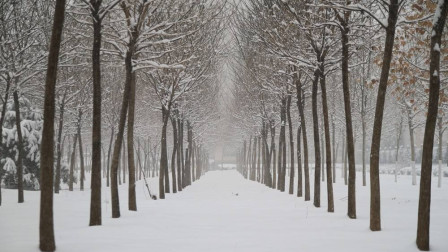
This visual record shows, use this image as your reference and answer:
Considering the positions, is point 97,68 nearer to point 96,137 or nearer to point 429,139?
point 96,137

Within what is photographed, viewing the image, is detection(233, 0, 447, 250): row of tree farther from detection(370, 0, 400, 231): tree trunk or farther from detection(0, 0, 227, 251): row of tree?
detection(0, 0, 227, 251): row of tree

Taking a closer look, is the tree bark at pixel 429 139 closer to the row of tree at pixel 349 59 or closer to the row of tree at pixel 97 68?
the row of tree at pixel 349 59

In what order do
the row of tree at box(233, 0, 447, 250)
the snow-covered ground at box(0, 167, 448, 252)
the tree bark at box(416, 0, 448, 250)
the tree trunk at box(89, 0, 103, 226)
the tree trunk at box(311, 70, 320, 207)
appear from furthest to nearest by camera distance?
the tree trunk at box(311, 70, 320, 207) → the tree trunk at box(89, 0, 103, 226) → the snow-covered ground at box(0, 167, 448, 252) → the row of tree at box(233, 0, 447, 250) → the tree bark at box(416, 0, 448, 250)

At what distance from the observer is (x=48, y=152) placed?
248 inches

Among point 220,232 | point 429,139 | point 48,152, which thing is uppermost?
point 429,139

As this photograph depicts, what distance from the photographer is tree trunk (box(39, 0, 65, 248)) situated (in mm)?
6250

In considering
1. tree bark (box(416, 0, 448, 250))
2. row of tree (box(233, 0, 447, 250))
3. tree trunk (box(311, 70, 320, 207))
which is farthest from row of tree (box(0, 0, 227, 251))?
tree bark (box(416, 0, 448, 250))

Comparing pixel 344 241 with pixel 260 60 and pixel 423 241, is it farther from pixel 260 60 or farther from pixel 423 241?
pixel 260 60

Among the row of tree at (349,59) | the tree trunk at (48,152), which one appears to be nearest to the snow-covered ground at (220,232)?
the tree trunk at (48,152)

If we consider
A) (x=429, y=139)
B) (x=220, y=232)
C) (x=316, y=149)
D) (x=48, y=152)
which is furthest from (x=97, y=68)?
(x=316, y=149)

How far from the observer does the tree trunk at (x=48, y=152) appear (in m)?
6.25

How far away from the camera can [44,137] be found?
246 inches

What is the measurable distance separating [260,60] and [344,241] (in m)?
15.4

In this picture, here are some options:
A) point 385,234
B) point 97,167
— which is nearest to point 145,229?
point 97,167
